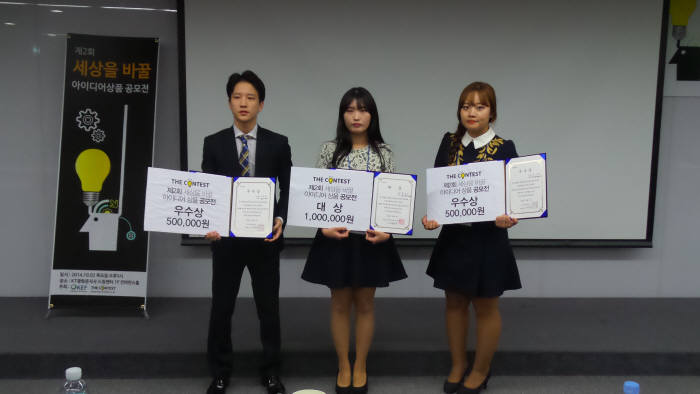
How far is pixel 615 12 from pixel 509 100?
2.91ft

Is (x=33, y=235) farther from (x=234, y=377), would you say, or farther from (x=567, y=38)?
(x=567, y=38)

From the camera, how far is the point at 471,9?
133 inches

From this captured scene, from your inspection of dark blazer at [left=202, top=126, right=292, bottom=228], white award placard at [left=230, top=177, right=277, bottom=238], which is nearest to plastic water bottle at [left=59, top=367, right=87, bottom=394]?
white award placard at [left=230, top=177, right=277, bottom=238]

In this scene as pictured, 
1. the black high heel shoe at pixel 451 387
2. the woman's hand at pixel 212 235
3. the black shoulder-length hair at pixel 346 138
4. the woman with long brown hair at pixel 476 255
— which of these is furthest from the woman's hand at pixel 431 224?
the woman's hand at pixel 212 235

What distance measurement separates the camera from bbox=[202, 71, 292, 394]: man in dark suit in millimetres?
2295

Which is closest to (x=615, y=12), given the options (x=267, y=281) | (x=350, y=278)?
(x=350, y=278)

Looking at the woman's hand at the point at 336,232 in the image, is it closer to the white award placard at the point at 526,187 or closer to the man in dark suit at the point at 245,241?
the man in dark suit at the point at 245,241

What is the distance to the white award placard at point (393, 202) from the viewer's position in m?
2.28

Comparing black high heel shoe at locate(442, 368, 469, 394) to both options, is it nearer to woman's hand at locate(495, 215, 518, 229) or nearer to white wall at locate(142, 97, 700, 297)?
woman's hand at locate(495, 215, 518, 229)

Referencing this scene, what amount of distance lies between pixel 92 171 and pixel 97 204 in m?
0.20

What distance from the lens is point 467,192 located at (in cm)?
226

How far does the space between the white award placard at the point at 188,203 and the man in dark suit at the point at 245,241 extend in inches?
2.9

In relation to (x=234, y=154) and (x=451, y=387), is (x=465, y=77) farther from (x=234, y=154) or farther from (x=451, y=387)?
(x=451, y=387)

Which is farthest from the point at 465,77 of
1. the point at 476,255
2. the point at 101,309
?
the point at 101,309
